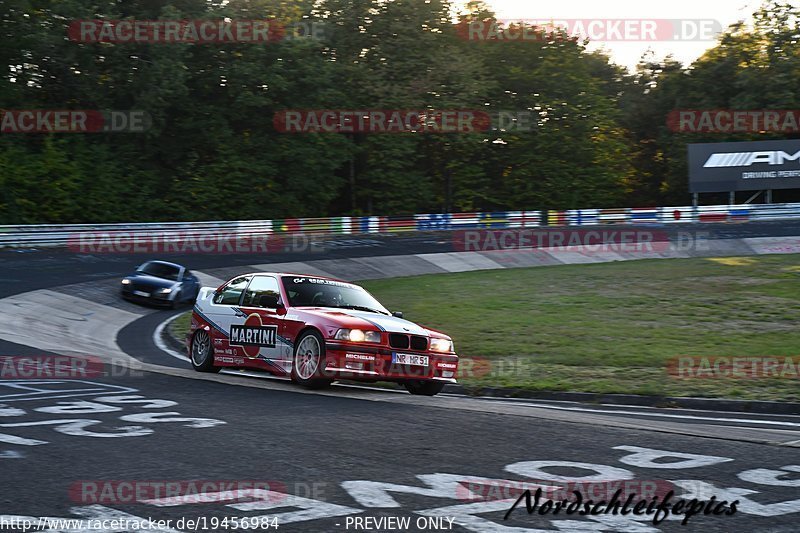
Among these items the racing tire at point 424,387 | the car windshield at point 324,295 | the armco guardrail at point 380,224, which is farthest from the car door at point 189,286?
the racing tire at point 424,387

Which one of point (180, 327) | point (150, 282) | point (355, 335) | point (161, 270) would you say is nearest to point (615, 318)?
point (180, 327)

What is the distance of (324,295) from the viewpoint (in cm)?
1280

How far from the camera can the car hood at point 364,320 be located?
37.6 ft

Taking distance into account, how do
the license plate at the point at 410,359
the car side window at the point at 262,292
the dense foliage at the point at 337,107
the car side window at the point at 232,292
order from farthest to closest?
the dense foliage at the point at 337,107
the car side window at the point at 232,292
the car side window at the point at 262,292
the license plate at the point at 410,359

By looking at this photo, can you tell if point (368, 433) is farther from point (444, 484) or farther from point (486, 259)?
point (486, 259)

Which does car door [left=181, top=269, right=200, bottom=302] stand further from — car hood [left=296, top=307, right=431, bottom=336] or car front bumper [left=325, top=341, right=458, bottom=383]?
car front bumper [left=325, top=341, right=458, bottom=383]

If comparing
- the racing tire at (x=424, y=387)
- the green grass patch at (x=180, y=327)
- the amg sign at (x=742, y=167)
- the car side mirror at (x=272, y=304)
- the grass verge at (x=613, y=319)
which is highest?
the amg sign at (x=742, y=167)

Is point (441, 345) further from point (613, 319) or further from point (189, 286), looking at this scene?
point (189, 286)

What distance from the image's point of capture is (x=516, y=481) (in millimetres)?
6219

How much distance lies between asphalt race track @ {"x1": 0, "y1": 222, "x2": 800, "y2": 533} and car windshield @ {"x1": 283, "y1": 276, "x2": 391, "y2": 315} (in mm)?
1380

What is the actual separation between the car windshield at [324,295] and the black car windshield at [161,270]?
15038 mm

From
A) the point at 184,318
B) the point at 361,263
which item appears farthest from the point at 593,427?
the point at 361,263

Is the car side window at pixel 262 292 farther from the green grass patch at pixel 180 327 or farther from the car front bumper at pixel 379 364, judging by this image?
the green grass patch at pixel 180 327

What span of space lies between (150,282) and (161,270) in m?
0.95
